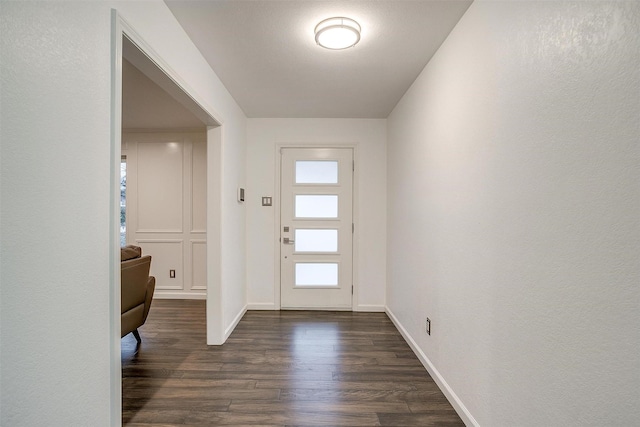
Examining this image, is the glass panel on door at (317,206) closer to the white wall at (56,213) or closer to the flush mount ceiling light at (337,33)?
the flush mount ceiling light at (337,33)

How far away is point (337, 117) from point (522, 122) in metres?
2.80

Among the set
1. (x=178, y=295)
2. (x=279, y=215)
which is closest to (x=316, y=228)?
(x=279, y=215)

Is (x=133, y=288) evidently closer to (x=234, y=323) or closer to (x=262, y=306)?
(x=234, y=323)

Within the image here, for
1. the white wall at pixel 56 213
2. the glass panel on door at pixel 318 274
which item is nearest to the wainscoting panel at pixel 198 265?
the glass panel on door at pixel 318 274

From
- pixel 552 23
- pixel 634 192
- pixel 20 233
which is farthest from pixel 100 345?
pixel 552 23

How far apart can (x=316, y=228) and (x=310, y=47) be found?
227 cm

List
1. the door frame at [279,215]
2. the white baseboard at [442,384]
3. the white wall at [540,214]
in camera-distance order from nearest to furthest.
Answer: the white wall at [540,214], the white baseboard at [442,384], the door frame at [279,215]

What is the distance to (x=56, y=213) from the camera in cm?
103

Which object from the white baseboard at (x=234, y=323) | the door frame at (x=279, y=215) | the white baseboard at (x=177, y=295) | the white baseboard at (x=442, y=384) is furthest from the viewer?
the white baseboard at (x=177, y=295)

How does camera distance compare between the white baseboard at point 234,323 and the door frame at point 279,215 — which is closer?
the white baseboard at point 234,323

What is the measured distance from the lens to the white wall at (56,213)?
2.89 feet

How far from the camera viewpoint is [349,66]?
2.50 m

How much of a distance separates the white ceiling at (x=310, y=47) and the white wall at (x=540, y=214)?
0.89 feet

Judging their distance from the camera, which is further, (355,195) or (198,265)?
(198,265)
